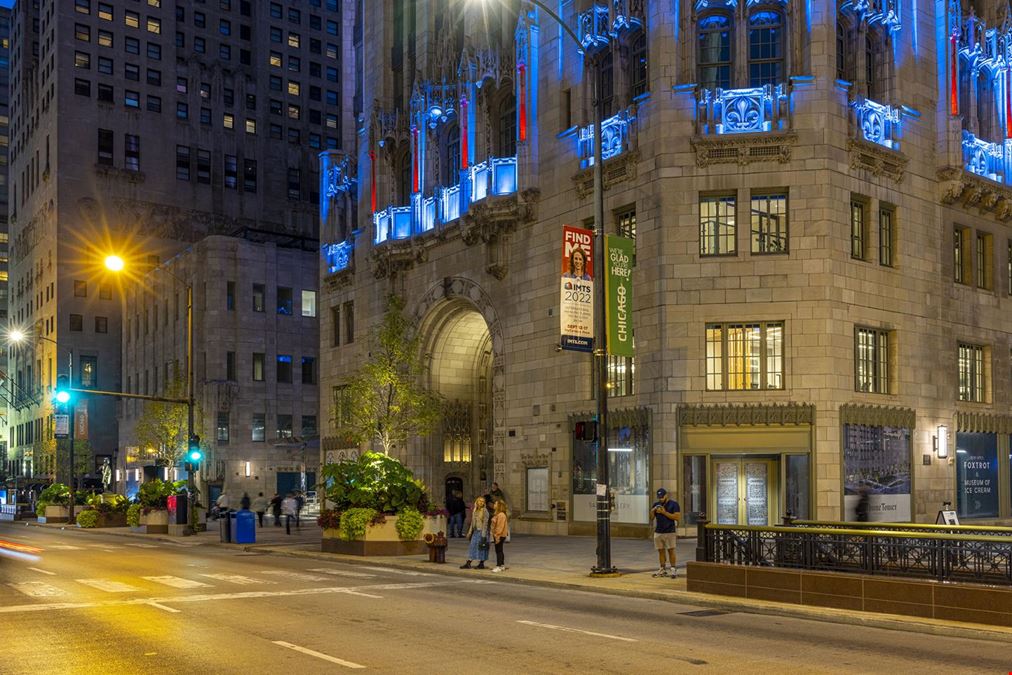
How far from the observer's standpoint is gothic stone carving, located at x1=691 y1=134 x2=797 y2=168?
107 ft

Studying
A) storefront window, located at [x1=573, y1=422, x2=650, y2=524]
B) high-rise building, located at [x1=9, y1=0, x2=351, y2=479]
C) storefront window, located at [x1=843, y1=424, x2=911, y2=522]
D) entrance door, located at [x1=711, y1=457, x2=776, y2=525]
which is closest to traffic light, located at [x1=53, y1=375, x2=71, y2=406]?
storefront window, located at [x1=573, y1=422, x2=650, y2=524]

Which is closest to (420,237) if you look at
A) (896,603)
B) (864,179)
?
(864,179)

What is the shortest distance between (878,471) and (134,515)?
104 ft

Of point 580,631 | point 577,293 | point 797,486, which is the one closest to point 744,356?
point 797,486

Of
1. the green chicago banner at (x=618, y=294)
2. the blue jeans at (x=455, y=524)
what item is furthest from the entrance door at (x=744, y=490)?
the blue jeans at (x=455, y=524)

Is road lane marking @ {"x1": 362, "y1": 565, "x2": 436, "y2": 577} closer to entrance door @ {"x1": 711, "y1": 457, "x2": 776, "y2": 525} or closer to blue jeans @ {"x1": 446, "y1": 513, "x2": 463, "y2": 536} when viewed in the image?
blue jeans @ {"x1": 446, "y1": 513, "x2": 463, "y2": 536}

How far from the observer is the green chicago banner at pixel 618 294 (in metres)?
24.1

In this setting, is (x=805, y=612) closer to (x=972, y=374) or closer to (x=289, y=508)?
(x=972, y=374)

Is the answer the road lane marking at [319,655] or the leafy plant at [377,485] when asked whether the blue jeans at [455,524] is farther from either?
the road lane marking at [319,655]

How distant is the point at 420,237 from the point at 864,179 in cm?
1869

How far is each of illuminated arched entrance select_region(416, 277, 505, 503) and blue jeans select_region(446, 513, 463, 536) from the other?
780cm

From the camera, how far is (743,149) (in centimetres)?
3291

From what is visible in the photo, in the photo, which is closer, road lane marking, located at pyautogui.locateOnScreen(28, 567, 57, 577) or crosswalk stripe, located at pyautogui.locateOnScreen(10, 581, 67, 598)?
crosswalk stripe, located at pyautogui.locateOnScreen(10, 581, 67, 598)

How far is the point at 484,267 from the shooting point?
4169 cm
